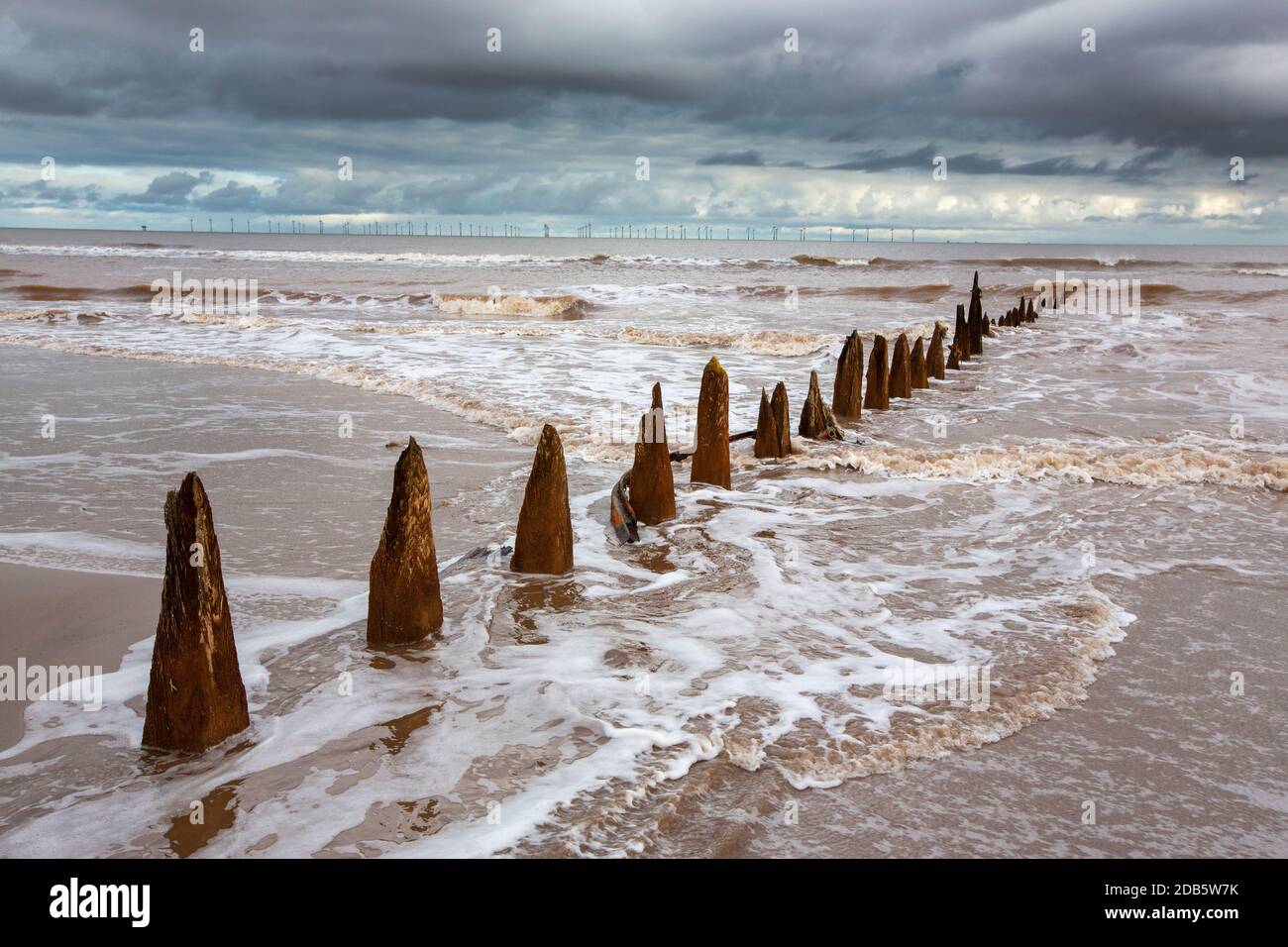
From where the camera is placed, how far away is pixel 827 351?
2000 centimetres

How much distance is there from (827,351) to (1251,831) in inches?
673

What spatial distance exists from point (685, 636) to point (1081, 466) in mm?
6104

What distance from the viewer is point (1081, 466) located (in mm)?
9523

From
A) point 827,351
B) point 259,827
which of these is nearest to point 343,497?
point 259,827

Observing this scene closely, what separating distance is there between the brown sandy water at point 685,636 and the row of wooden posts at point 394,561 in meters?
0.17

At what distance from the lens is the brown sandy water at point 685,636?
348cm
